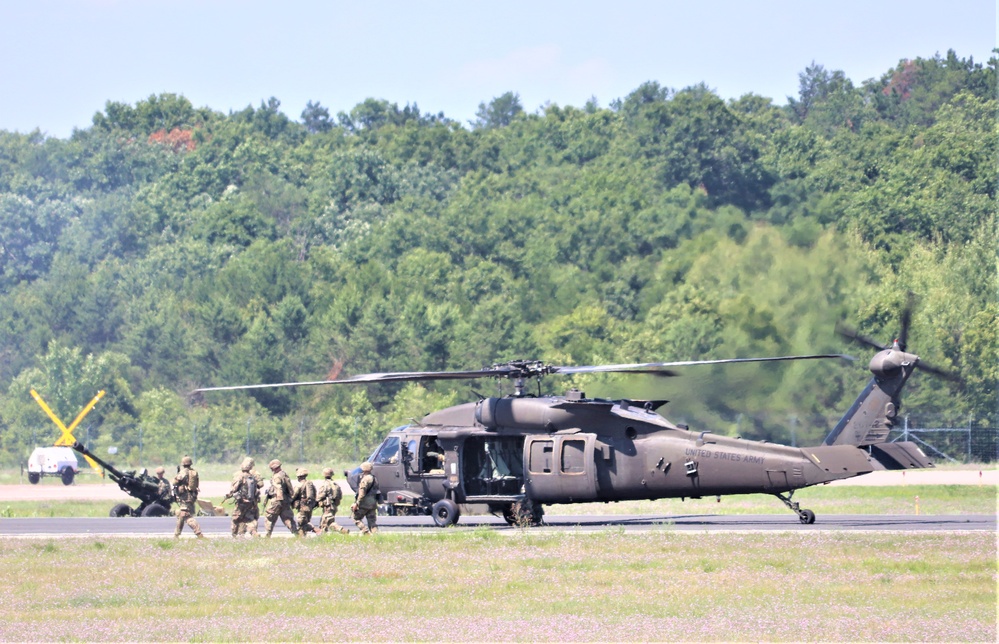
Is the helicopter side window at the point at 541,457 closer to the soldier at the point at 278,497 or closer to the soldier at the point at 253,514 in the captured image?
the soldier at the point at 278,497

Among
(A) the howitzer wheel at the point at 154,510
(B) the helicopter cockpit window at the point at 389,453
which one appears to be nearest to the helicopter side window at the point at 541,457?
(B) the helicopter cockpit window at the point at 389,453

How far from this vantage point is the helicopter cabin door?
27000mm

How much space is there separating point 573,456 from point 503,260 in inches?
2510

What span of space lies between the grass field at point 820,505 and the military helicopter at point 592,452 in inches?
273

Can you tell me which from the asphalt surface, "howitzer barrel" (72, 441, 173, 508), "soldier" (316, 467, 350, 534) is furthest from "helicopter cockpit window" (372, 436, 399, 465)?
"howitzer barrel" (72, 441, 173, 508)

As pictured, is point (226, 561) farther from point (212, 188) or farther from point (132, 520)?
point (212, 188)

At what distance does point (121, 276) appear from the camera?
98188 millimetres

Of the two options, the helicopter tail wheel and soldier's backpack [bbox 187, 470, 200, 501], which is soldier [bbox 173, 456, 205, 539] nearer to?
soldier's backpack [bbox 187, 470, 200, 501]

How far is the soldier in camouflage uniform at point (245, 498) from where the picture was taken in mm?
25641

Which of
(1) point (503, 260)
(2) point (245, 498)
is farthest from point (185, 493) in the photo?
(1) point (503, 260)

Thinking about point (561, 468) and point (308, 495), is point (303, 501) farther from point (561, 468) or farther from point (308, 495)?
point (561, 468)

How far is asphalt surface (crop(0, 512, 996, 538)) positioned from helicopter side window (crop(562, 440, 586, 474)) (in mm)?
1077

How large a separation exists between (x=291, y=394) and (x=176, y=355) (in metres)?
12.5

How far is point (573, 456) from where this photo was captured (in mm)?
27109
